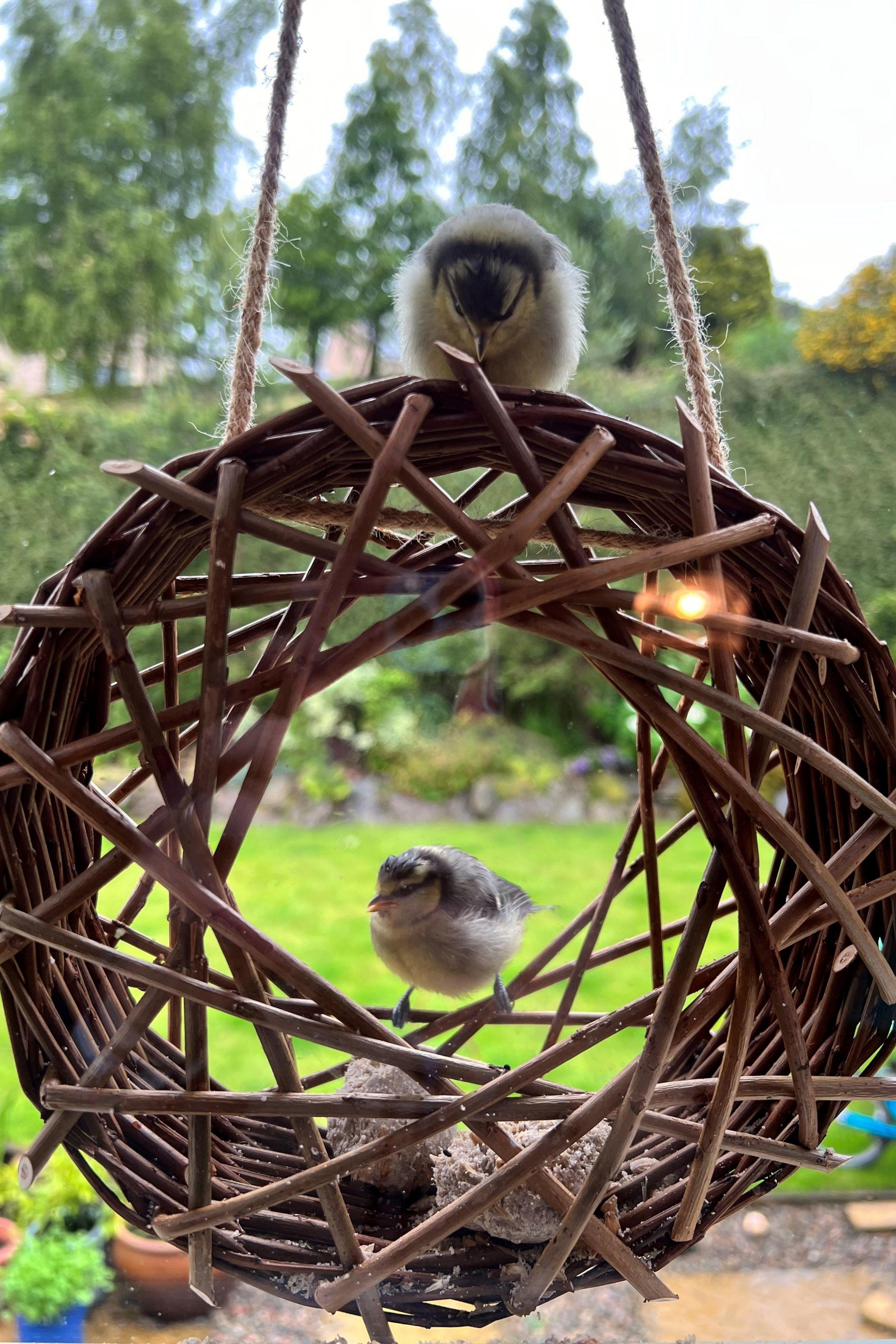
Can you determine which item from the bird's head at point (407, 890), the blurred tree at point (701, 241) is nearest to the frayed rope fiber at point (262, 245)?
the bird's head at point (407, 890)

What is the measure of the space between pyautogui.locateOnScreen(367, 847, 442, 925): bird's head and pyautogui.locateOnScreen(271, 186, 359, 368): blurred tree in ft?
2.44

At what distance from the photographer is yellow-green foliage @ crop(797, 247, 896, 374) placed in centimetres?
111

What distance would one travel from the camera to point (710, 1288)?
1.02 meters

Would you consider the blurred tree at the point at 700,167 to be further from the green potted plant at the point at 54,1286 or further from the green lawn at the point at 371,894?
the green potted plant at the point at 54,1286

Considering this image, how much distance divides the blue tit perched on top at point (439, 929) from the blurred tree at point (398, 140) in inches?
33.3

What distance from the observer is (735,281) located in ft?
3.75

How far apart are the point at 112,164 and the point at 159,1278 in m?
1.29

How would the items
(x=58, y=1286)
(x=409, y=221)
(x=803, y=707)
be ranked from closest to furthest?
(x=803, y=707) < (x=58, y=1286) < (x=409, y=221)

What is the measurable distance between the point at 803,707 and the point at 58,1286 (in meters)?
1.00

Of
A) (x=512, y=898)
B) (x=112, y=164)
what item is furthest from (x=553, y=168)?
(x=512, y=898)

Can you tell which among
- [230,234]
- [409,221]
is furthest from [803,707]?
[230,234]

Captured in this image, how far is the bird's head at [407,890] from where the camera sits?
2.31 ft

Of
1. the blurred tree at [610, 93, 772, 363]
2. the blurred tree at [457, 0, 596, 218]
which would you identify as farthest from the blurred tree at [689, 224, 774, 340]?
the blurred tree at [457, 0, 596, 218]

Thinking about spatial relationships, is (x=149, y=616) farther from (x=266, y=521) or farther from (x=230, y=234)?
(x=230, y=234)
